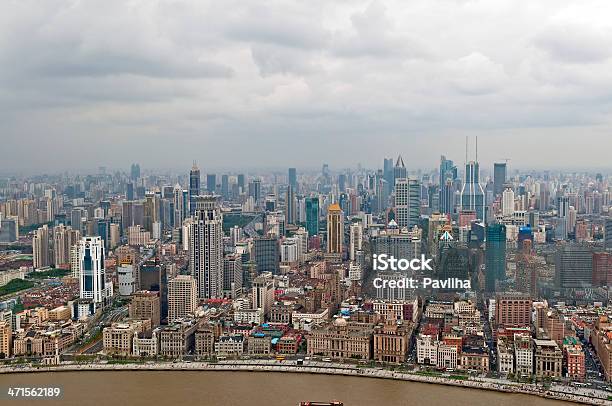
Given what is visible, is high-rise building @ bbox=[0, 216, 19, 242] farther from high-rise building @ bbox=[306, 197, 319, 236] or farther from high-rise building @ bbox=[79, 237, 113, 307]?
high-rise building @ bbox=[306, 197, 319, 236]

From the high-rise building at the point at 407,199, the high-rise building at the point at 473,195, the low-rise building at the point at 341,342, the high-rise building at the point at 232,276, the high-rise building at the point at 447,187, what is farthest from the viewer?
the high-rise building at the point at 407,199

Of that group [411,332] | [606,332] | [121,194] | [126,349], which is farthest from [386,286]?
[121,194]

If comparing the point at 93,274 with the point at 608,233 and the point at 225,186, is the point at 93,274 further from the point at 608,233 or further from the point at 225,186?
the point at 608,233

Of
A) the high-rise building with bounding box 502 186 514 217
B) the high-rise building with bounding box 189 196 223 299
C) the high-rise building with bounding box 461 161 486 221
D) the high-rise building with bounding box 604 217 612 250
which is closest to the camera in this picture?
the high-rise building with bounding box 604 217 612 250

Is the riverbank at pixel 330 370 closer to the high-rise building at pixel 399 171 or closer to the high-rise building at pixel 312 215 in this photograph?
the high-rise building at pixel 399 171

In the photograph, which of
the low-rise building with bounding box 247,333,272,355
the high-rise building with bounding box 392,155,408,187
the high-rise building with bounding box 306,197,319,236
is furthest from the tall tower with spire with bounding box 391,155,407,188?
the low-rise building with bounding box 247,333,272,355

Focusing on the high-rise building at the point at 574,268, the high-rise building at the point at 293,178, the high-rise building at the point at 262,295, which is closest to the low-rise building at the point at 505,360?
the high-rise building at the point at 574,268
